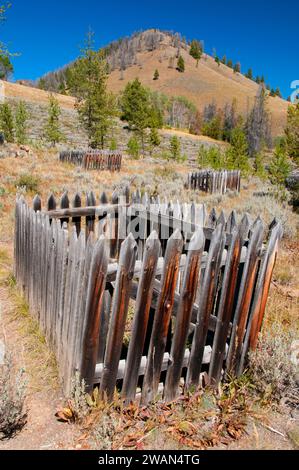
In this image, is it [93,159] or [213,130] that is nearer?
[93,159]

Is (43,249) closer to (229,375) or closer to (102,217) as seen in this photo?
(102,217)

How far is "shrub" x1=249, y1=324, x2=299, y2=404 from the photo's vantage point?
9.43 feet

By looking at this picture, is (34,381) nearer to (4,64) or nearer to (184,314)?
(184,314)

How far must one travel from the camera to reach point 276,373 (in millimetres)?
2830

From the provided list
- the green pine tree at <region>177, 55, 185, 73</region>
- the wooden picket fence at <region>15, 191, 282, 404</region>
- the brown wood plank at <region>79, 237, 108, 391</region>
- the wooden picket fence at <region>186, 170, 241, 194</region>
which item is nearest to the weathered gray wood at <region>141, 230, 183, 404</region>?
the wooden picket fence at <region>15, 191, 282, 404</region>

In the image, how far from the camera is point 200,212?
4.32 meters

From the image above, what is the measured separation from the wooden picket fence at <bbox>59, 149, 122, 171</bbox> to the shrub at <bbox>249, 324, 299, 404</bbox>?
16930 millimetres

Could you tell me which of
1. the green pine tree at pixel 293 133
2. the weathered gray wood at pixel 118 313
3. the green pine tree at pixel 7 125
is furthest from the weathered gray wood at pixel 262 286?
the green pine tree at pixel 7 125

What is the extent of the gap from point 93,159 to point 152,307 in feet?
55.9

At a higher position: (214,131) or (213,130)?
(213,130)

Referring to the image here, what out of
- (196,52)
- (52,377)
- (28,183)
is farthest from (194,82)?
(52,377)

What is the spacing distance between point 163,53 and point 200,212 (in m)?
179

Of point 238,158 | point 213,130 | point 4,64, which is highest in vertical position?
point 213,130

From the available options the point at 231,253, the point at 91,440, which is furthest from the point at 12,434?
the point at 231,253
